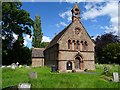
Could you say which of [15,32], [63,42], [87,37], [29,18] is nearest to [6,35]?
[15,32]

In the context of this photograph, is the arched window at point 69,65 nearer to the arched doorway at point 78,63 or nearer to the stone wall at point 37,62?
the arched doorway at point 78,63

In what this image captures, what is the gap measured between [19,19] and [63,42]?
1556 cm

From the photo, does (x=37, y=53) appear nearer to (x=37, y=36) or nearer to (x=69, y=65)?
(x=69, y=65)

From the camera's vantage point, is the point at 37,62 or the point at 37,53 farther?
the point at 37,53

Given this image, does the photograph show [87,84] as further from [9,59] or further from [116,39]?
[116,39]

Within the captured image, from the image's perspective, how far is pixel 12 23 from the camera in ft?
166

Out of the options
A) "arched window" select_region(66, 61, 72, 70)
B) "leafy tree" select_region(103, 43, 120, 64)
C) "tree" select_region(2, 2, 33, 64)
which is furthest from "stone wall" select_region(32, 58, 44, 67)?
"leafy tree" select_region(103, 43, 120, 64)

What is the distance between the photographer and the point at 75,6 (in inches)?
1706

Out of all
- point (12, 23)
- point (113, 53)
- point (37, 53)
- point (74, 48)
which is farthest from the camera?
point (113, 53)

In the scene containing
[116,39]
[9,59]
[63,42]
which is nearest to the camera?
[63,42]

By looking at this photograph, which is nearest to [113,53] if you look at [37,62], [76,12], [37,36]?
[37,62]

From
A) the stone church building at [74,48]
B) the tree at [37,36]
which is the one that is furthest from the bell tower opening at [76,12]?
the tree at [37,36]

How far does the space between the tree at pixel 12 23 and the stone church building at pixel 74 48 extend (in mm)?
12774

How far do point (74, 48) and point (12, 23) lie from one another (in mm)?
17801
